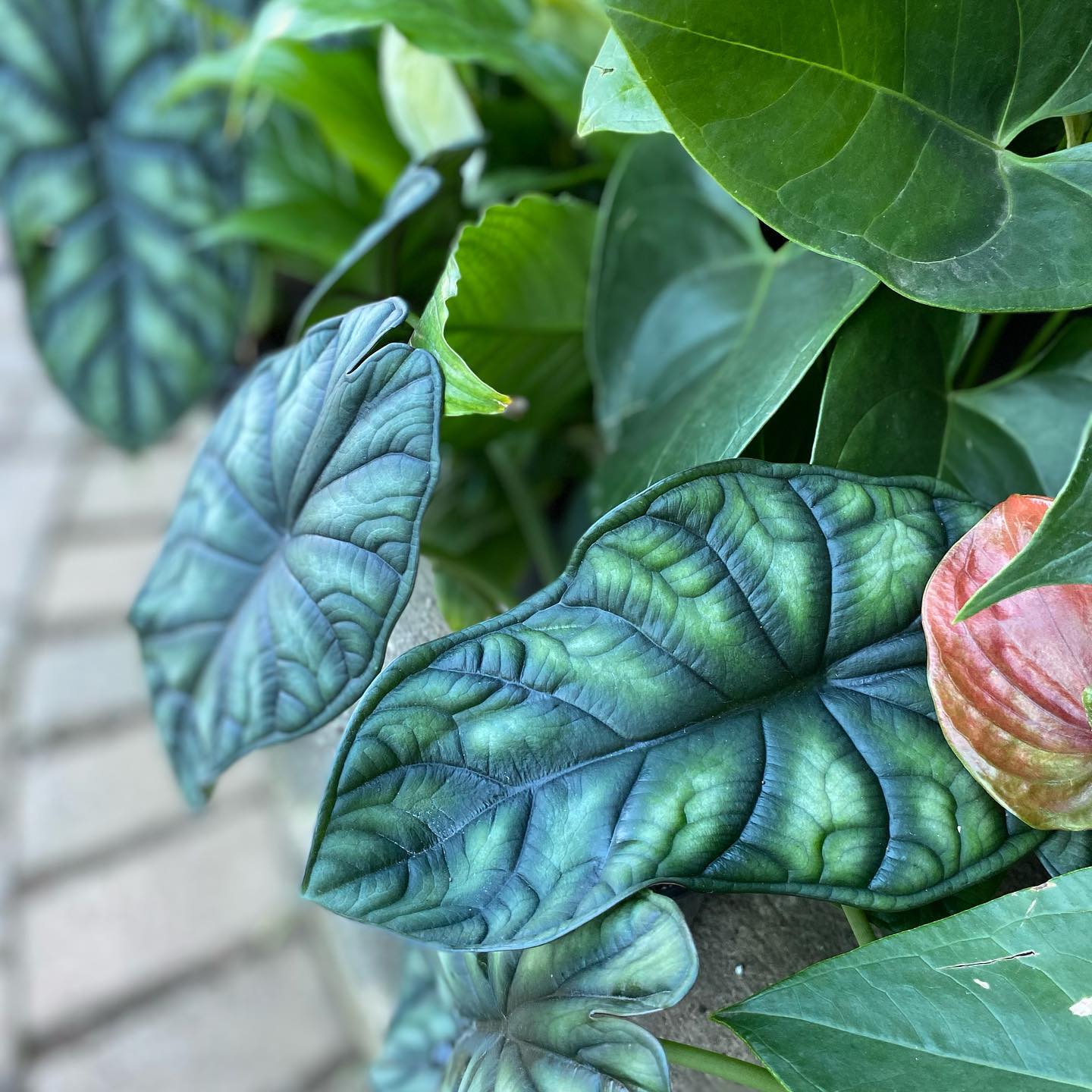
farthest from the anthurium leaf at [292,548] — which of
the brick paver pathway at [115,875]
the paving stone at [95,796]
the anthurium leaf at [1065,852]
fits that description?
the paving stone at [95,796]

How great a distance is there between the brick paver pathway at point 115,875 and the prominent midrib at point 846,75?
0.99 meters

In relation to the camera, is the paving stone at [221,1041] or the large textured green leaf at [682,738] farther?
the paving stone at [221,1041]

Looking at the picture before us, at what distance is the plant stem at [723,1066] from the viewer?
304mm

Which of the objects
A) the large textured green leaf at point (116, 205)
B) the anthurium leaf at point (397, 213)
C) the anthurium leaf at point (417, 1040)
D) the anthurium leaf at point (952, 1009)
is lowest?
the anthurium leaf at point (417, 1040)

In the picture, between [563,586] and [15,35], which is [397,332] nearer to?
[563,586]

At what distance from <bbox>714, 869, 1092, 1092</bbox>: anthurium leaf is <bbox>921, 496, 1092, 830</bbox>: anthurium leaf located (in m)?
0.03

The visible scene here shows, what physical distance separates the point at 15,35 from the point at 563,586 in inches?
39.3

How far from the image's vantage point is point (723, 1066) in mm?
313

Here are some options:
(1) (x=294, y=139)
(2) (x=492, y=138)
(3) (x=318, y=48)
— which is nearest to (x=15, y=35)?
(1) (x=294, y=139)

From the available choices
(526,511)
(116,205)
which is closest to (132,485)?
(116,205)

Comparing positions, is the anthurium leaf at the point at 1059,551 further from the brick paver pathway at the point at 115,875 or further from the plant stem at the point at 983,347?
the brick paver pathway at the point at 115,875

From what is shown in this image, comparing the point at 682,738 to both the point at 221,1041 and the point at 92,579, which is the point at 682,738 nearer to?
the point at 221,1041

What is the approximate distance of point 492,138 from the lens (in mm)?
692

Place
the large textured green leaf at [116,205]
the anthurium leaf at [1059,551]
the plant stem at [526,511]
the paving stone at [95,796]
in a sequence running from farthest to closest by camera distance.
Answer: the paving stone at [95,796], the large textured green leaf at [116,205], the plant stem at [526,511], the anthurium leaf at [1059,551]
